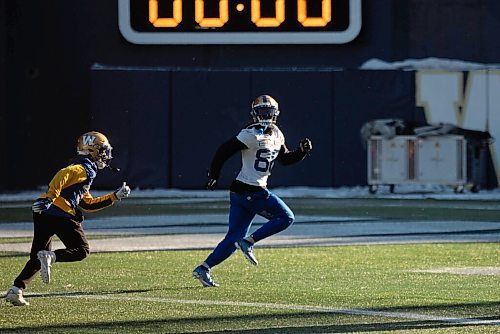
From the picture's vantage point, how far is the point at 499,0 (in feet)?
105

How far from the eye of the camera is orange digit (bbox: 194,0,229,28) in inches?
1156

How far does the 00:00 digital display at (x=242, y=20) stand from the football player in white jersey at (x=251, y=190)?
1659 centimetres

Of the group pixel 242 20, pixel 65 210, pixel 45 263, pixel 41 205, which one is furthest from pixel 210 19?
pixel 45 263

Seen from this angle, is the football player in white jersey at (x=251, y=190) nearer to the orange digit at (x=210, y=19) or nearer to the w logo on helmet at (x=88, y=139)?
the w logo on helmet at (x=88, y=139)

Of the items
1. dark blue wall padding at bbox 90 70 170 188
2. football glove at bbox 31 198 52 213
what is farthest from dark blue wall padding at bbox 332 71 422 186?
football glove at bbox 31 198 52 213

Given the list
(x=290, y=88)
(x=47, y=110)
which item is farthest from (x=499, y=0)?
(x=47, y=110)

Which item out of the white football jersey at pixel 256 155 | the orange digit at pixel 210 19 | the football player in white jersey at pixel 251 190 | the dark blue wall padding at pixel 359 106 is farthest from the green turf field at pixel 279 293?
the dark blue wall padding at pixel 359 106

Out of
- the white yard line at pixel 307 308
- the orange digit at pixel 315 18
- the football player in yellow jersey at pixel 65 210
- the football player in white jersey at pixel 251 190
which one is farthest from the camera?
the orange digit at pixel 315 18

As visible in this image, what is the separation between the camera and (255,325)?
31.3 ft

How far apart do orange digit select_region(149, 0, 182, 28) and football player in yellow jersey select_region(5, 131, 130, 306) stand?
18.2 m

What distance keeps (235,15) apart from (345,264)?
1564 centimetres

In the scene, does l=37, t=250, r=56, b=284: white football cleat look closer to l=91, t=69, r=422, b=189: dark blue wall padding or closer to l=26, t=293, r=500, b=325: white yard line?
l=26, t=293, r=500, b=325: white yard line

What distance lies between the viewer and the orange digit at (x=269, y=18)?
2927 centimetres

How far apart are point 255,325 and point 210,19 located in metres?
20.6
